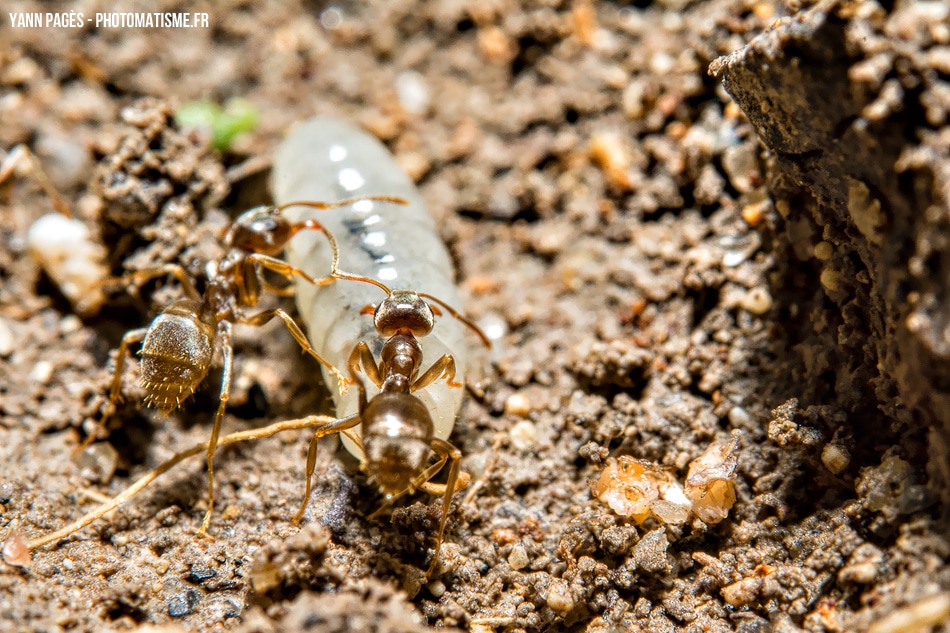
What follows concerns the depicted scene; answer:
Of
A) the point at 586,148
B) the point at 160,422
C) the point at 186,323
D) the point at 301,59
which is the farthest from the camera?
the point at 301,59

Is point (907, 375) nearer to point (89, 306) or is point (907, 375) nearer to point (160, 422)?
point (160, 422)

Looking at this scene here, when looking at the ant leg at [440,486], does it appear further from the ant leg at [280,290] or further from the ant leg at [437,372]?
the ant leg at [280,290]

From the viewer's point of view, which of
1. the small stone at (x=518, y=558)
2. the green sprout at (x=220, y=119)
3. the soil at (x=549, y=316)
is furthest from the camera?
the green sprout at (x=220, y=119)

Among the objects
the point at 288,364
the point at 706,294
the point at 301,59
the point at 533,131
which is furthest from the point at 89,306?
the point at 706,294

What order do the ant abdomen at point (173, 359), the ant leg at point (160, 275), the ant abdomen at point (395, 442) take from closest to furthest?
the ant abdomen at point (395, 442) < the ant abdomen at point (173, 359) < the ant leg at point (160, 275)

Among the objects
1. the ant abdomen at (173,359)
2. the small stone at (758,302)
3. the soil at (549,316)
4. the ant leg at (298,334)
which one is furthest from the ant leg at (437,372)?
the small stone at (758,302)

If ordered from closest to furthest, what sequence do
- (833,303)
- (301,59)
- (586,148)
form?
(833,303)
(586,148)
(301,59)

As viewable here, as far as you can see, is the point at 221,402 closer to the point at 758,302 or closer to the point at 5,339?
the point at 5,339

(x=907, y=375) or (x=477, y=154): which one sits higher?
(x=477, y=154)
